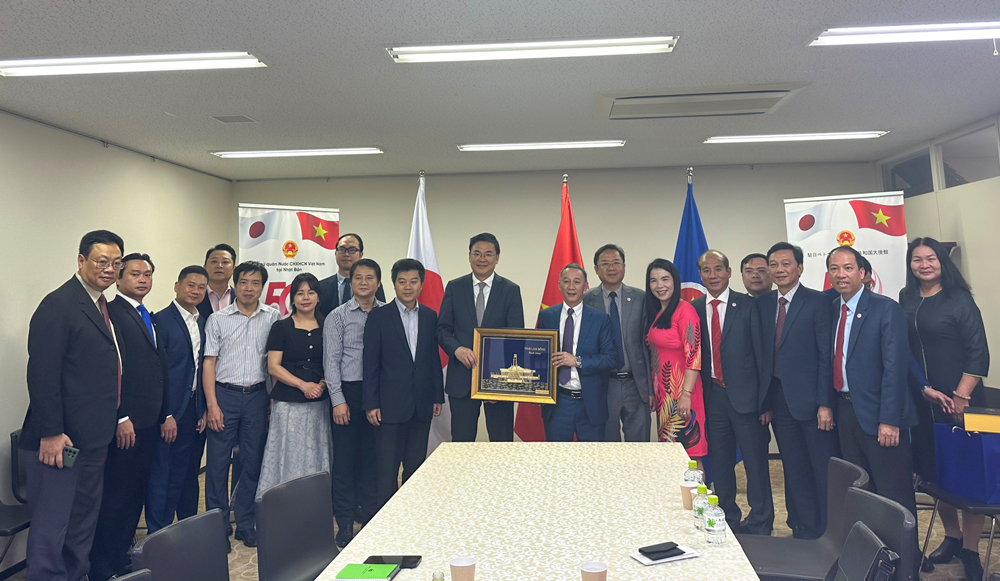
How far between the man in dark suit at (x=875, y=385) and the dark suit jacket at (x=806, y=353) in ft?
0.39

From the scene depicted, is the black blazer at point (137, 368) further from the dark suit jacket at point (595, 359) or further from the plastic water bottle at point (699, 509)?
the plastic water bottle at point (699, 509)

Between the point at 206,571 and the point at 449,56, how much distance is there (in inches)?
115

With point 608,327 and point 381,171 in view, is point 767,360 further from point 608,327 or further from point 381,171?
point 381,171

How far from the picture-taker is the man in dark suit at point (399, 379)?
387 centimetres

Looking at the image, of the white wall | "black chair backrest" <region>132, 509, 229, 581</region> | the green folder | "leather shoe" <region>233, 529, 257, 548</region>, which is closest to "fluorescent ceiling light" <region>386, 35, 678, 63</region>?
"black chair backrest" <region>132, 509, 229, 581</region>

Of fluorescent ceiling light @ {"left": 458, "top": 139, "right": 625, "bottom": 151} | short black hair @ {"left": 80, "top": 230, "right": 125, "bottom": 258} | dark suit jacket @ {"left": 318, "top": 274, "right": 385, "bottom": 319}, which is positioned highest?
fluorescent ceiling light @ {"left": 458, "top": 139, "right": 625, "bottom": 151}

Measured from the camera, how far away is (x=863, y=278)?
350 centimetres

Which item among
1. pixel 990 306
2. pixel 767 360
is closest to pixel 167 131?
pixel 767 360

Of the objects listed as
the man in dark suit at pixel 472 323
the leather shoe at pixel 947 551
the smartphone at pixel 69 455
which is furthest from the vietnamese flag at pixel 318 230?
the leather shoe at pixel 947 551

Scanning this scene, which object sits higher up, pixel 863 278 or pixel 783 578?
pixel 863 278

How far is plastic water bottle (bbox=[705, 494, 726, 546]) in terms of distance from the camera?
5.80 ft

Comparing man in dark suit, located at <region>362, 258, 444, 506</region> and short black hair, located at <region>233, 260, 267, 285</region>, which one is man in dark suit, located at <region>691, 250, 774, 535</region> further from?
short black hair, located at <region>233, 260, 267, 285</region>

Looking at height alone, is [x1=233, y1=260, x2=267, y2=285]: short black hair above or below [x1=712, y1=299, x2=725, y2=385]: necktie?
above

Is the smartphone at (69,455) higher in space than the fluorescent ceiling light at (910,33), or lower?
lower
